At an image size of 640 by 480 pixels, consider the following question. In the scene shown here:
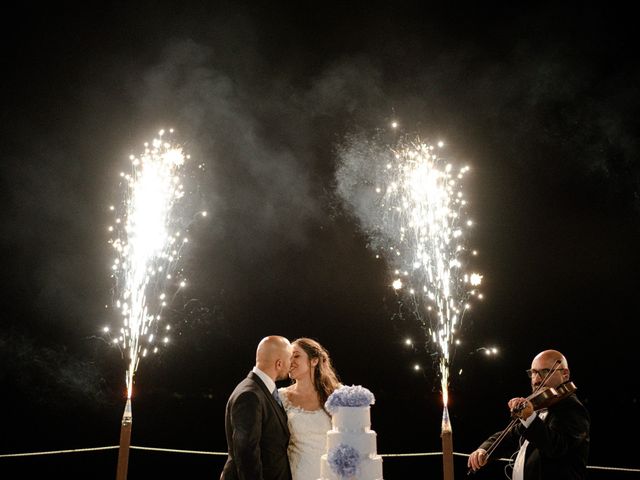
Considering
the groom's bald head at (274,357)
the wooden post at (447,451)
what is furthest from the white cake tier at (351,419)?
the wooden post at (447,451)

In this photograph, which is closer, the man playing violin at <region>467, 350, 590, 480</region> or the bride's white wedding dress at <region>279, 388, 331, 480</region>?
the man playing violin at <region>467, 350, 590, 480</region>

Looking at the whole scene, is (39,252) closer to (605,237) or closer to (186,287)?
(186,287)

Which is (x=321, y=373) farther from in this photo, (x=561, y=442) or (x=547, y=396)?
(x=561, y=442)

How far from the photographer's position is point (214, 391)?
155 ft

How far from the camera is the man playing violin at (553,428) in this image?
172 inches

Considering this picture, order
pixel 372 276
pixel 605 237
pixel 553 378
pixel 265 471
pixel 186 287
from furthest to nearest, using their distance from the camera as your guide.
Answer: pixel 372 276
pixel 186 287
pixel 605 237
pixel 553 378
pixel 265 471

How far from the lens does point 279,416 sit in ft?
14.5

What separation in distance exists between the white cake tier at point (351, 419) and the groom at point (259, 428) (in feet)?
2.05

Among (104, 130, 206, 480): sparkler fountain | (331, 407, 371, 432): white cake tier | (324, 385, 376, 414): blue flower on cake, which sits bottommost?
(331, 407, 371, 432): white cake tier

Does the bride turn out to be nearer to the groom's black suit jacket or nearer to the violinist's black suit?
the groom's black suit jacket

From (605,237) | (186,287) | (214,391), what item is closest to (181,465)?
(186,287)

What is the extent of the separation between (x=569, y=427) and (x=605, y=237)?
33.3 meters

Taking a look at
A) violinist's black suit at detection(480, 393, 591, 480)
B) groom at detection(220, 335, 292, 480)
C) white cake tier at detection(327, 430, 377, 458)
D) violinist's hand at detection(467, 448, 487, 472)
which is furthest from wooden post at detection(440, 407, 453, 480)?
white cake tier at detection(327, 430, 377, 458)

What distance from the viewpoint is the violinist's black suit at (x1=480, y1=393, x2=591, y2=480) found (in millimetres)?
4344
